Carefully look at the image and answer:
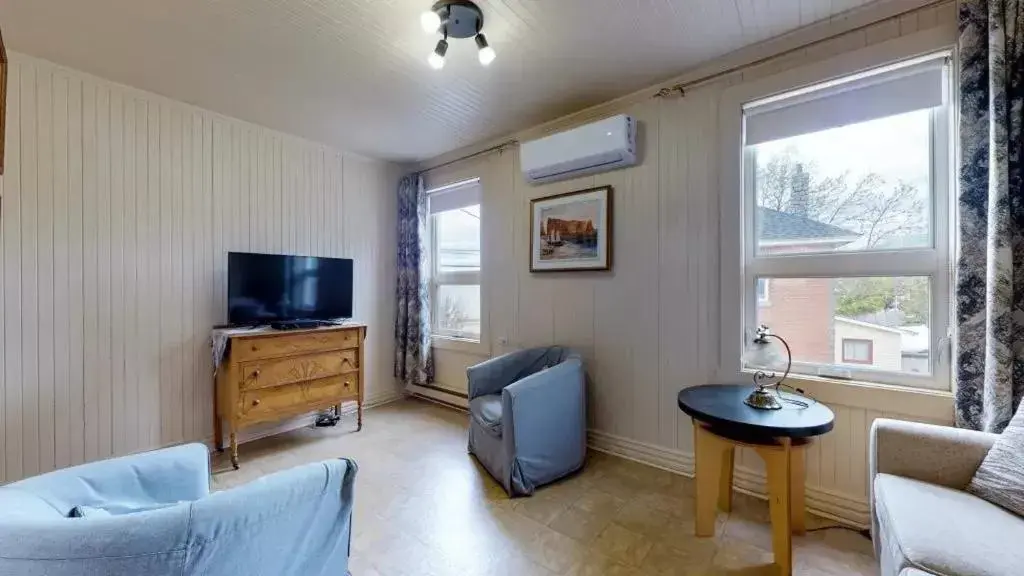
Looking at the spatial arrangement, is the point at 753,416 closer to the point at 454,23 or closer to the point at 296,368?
the point at 454,23

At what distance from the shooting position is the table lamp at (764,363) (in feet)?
5.79

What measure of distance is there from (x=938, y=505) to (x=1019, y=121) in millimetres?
1452

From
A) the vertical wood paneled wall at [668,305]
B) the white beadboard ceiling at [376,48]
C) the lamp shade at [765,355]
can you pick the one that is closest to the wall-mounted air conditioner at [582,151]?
the vertical wood paneled wall at [668,305]

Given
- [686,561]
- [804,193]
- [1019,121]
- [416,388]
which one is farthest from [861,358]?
[416,388]

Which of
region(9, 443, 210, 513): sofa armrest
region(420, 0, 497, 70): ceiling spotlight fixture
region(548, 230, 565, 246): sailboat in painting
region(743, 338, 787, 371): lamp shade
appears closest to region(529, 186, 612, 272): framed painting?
region(548, 230, 565, 246): sailboat in painting

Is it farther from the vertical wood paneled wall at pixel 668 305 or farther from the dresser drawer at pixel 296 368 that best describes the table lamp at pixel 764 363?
the dresser drawer at pixel 296 368

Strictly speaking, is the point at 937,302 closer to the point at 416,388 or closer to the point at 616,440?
the point at 616,440

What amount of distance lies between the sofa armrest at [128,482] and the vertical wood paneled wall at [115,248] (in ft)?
5.82

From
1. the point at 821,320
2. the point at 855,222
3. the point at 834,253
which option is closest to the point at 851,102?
the point at 855,222

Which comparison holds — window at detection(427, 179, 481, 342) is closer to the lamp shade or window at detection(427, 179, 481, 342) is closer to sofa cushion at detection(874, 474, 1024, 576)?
the lamp shade

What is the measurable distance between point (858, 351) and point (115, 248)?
167 inches

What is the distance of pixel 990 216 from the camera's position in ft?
5.18

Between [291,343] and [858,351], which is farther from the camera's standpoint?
[291,343]

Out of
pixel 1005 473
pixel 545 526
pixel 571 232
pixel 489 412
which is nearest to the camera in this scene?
pixel 1005 473
